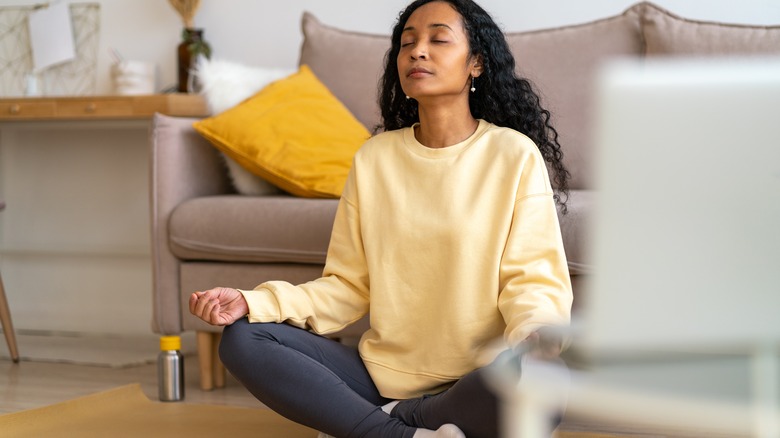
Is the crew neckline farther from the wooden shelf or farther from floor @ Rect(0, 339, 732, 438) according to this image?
the wooden shelf

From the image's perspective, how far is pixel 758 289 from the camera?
Answer: 0.66 meters

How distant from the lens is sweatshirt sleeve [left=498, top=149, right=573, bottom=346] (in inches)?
54.9

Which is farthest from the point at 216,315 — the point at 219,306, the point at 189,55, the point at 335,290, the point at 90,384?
the point at 189,55

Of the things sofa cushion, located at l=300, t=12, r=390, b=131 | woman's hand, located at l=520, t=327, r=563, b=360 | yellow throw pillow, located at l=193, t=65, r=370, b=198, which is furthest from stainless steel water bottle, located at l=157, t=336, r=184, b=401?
woman's hand, located at l=520, t=327, r=563, b=360

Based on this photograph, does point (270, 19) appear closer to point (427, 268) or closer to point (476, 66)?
point (476, 66)

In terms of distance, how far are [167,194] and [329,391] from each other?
3.38 ft

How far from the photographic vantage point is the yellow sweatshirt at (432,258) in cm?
151

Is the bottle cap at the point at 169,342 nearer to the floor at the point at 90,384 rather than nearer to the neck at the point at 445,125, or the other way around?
the floor at the point at 90,384

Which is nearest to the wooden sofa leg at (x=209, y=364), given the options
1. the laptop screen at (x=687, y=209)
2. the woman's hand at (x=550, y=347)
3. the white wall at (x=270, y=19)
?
the white wall at (x=270, y=19)

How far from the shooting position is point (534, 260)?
58.1 inches

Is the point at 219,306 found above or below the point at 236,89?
below

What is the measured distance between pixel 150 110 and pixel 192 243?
648 millimetres

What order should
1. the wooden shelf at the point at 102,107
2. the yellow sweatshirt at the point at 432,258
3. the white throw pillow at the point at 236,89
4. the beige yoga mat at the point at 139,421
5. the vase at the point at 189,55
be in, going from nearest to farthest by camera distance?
the yellow sweatshirt at the point at 432,258 < the beige yoga mat at the point at 139,421 < the white throw pillow at the point at 236,89 < the wooden shelf at the point at 102,107 < the vase at the point at 189,55

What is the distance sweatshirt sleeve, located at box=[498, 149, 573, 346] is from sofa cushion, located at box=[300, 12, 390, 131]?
1155mm
